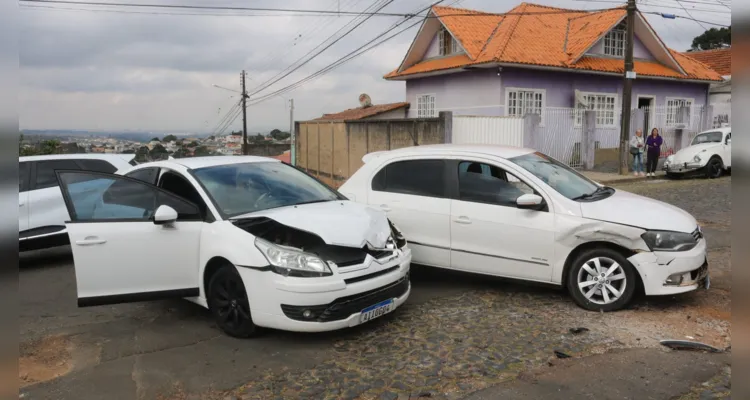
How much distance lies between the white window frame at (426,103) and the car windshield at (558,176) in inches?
694

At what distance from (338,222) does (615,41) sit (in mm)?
21943

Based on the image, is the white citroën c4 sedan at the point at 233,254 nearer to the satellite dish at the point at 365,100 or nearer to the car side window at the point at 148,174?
the car side window at the point at 148,174

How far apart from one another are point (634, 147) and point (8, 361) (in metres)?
19.5

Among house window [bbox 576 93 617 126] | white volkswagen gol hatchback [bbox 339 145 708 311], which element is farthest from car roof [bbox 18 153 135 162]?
house window [bbox 576 93 617 126]

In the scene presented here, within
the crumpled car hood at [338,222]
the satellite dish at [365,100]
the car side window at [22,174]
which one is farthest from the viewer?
the satellite dish at [365,100]

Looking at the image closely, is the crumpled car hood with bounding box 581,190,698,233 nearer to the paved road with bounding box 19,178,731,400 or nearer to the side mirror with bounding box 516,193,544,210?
the side mirror with bounding box 516,193,544,210

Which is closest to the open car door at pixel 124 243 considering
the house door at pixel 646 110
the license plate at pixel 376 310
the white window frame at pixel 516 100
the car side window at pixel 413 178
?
the license plate at pixel 376 310

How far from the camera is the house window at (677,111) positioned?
2312 cm

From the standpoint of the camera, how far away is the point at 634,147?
59.8 feet

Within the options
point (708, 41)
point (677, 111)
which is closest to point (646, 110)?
point (677, 111)

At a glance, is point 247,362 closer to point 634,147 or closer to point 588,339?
point 588,339

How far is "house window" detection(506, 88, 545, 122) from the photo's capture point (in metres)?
20.5

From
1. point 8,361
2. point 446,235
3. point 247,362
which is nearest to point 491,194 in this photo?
point 446,235

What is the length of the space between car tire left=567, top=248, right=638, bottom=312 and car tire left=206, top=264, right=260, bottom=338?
9.98 feet
